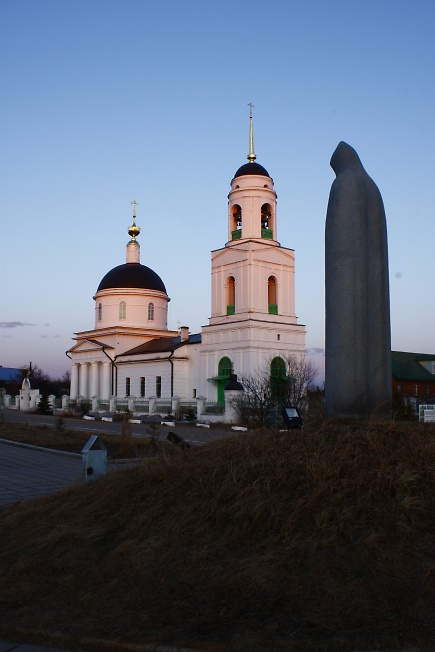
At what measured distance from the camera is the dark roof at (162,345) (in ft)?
143

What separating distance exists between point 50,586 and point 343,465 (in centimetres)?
242

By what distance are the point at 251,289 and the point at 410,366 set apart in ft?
68.3

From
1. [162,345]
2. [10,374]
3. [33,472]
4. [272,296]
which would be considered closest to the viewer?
[33,472]

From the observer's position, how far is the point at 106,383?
167 feet

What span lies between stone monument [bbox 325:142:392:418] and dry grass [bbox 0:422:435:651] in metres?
0.75

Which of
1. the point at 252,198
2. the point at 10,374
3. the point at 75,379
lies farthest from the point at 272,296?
the point at 10,374

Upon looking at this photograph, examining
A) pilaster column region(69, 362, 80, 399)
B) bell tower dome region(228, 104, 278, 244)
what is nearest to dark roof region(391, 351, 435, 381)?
bell tower dome region(228, 104, 278, 244)

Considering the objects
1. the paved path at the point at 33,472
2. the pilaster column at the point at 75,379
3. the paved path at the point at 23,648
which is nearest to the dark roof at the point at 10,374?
the pilaster column at the point at 75,379

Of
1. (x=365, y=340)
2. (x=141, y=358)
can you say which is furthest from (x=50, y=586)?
(x=141, y=358)

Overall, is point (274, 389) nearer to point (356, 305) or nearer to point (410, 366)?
point (356, 305)

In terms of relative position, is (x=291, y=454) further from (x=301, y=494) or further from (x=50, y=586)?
(x=50, y=586)

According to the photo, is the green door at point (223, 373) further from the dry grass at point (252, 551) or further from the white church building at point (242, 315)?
the dry grass at point (252, 551)

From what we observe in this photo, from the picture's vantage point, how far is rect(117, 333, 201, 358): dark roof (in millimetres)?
43438

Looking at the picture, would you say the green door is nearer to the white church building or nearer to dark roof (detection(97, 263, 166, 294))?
the white church building
